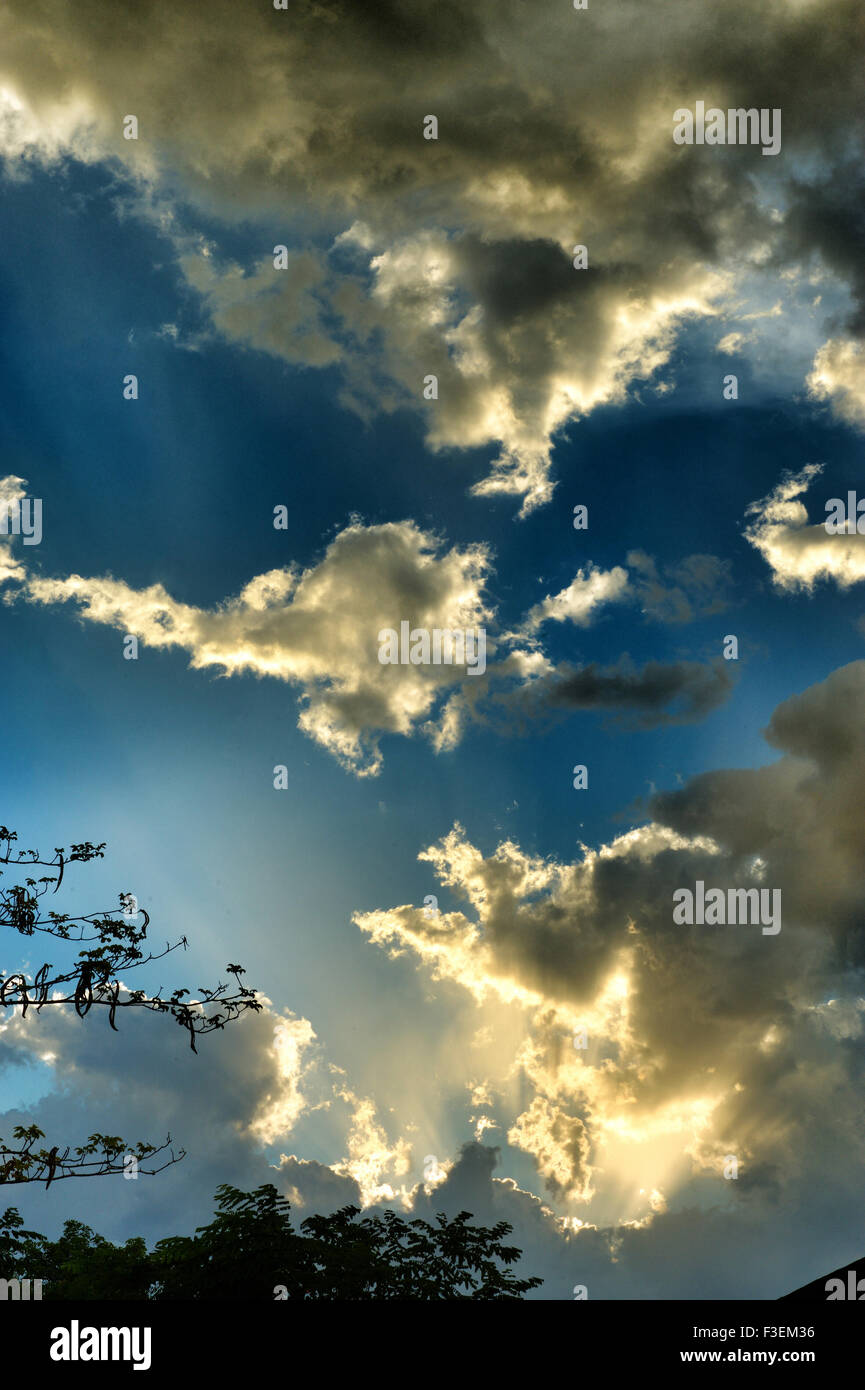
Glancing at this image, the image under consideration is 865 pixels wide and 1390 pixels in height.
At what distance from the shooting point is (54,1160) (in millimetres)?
9562

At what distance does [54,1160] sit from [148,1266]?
58.7ft

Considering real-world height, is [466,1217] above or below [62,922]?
below

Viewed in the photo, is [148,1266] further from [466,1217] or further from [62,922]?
[62,922]
